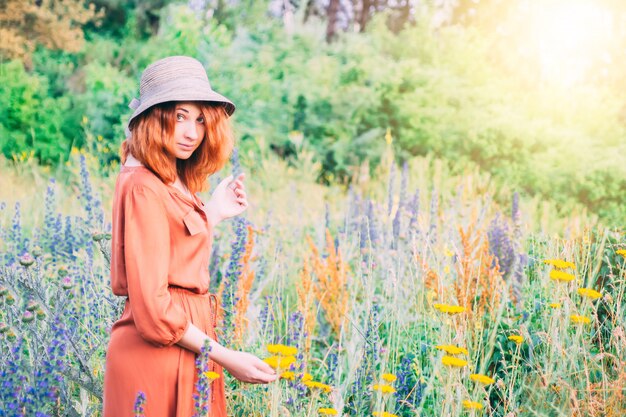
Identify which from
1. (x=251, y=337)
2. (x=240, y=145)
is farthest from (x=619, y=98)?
(x=251, y=337)

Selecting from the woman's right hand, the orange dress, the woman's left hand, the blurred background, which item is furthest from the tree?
A: the woman's right hand

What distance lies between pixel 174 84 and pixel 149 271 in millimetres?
553

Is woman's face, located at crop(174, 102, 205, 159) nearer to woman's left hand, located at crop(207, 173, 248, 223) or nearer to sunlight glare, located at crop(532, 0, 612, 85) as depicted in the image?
woman's left hand, located at crop(207, 173, 248, 223)

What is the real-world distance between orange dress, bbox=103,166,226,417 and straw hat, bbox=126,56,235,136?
21 cm

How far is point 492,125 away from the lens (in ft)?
27.2

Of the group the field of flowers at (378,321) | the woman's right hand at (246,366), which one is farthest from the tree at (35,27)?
the woman's right hand at (246,366)

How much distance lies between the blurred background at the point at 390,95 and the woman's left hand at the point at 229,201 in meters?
5.68

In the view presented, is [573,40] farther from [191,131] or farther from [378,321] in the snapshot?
[191,131]

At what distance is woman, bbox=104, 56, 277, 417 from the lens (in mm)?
1578

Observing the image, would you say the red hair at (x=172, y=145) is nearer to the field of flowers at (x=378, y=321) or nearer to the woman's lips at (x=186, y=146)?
the woman's lips at (x=186, y=146)

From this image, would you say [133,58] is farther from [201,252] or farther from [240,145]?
[201,252]

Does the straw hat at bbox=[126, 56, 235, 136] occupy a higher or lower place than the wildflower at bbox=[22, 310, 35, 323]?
higher

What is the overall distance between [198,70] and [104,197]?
15.3 ft

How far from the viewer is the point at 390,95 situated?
9398 millimetres
